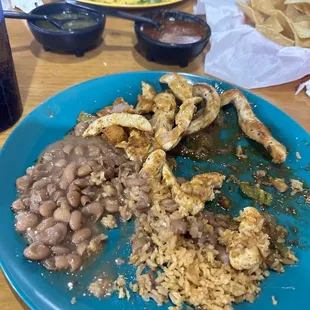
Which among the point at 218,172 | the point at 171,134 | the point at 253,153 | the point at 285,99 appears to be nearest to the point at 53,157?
the point at 171,134

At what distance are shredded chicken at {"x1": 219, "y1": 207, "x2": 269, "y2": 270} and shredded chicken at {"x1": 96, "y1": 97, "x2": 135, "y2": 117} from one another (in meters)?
0.77

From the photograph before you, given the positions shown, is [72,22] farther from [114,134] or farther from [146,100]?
[114,134]

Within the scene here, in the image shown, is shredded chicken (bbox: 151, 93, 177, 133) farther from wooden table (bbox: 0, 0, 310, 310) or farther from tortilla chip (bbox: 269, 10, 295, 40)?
tortilla chip (bbox: 269, 10, 295, 40)

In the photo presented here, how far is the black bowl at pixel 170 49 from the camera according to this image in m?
2.47

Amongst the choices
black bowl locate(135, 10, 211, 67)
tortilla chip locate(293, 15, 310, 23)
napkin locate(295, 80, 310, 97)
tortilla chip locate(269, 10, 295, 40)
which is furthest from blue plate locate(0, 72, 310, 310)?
tortilla chip locate(293, 15, 310, 23)

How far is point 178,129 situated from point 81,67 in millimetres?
1017

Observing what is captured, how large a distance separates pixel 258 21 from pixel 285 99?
52 centimetres

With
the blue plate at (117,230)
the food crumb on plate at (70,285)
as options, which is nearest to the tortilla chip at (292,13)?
the blue plate at (117,230)

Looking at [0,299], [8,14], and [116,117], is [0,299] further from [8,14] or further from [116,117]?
[8,14]

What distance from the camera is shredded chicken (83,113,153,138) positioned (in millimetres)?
1910

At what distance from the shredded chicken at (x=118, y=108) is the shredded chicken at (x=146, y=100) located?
53 mm

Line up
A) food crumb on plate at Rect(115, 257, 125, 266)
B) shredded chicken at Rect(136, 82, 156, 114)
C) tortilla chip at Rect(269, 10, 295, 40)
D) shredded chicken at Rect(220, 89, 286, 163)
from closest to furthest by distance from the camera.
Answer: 1. food crumb on plate at Rect(115, 257, 125, 266)
2. shredded chicken at Rect(220, 89, 286, 163)
3. shredded chicken at Rect(136, 82, 156, 114)
4. tortilla chip at Rect(269, 10, 295, 40)

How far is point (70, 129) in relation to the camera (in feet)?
6.49

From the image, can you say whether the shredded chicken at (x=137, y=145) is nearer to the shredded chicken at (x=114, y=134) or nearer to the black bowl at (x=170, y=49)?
the shredded chicken at (x=114, y=134)
